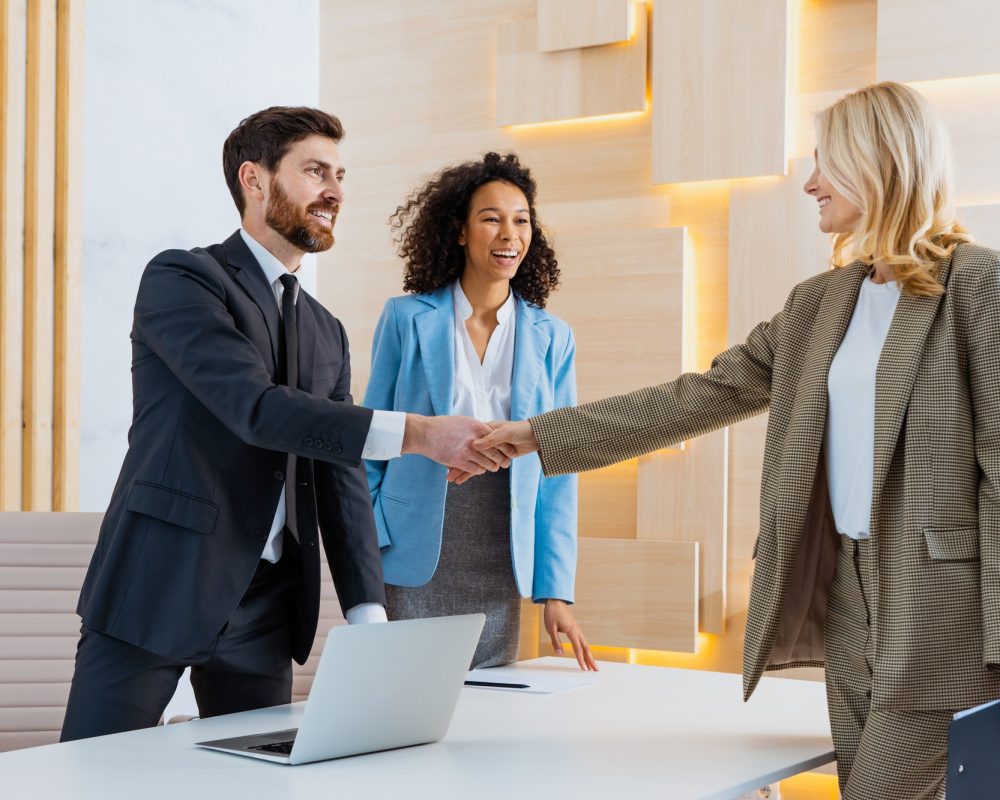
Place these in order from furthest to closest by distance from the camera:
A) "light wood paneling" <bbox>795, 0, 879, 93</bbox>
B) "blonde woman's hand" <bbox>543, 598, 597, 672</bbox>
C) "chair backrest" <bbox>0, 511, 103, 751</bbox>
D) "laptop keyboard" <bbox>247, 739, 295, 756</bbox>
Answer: "light wood paneling" <bbox>795, 0, 879, 93</bbox> < "chair backrest" <bbox>0, 511, 103, 751</bbox> < "blonde woman's hand" <bbox>543, 598, 597, 672</bbox> < "laptop keyboard" <bbox>247, 739, 295, 756</bbox>

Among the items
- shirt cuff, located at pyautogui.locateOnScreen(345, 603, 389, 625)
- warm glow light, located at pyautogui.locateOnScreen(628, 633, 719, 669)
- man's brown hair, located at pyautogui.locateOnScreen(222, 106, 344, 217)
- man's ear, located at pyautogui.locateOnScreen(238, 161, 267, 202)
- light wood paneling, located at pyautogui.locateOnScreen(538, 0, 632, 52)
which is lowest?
warm glow light, located at pyautogui.locateOnScreen(628, 633, 719, 669)

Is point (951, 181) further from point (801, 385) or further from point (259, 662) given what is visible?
point (259, 662)

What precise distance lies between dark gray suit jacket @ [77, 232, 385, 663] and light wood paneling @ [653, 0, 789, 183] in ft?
5.73

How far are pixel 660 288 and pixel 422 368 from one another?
109 centimetres

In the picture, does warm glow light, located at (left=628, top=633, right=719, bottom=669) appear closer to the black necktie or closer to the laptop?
the black necktie

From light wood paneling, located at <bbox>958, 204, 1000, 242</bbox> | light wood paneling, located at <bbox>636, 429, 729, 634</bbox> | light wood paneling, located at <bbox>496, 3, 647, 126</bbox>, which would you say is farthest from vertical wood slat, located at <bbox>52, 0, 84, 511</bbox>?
light wood paneling, located at <bbox>958, 204, 1000, 242</bbox>

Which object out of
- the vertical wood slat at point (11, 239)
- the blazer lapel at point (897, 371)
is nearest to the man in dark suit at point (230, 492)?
the blazer lapel at point (897, 371)

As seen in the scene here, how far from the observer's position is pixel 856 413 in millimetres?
1694

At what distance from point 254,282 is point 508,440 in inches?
22.5

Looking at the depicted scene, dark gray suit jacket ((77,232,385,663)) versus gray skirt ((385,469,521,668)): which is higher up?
dark gray suit jacket ((77,232,385,663))

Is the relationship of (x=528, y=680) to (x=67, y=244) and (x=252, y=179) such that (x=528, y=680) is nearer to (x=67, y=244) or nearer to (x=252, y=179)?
(x=252, y=179)

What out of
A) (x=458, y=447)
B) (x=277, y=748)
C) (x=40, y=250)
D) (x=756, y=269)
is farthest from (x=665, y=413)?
(x=40, y=250)

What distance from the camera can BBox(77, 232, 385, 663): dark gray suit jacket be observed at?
1792 millimetres

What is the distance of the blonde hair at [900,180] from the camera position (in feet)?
5.62
